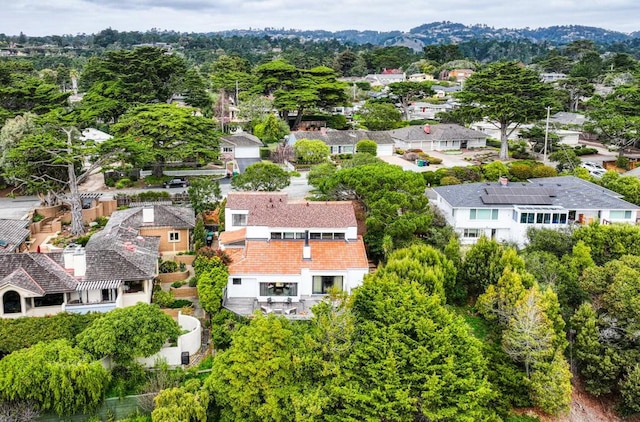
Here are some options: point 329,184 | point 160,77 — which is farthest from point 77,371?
point 160,77

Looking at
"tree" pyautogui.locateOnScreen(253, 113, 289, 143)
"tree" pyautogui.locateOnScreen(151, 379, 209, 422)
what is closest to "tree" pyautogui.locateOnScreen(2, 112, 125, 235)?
"tree" pyautogui.locateOnScreen(151, 379, 209, 422)

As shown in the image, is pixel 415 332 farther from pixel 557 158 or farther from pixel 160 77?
pixel 160 77

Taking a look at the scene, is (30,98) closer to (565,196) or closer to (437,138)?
(437,138)

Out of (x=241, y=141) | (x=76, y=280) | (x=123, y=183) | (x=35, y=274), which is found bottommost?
(x=76, y=280)

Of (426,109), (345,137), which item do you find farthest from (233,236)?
(426,109)

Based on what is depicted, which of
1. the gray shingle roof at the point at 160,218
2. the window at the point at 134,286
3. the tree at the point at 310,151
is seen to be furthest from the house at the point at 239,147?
the window at the point at 134,286

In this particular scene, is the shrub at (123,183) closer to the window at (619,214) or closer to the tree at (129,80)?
the tree at (129,80)
